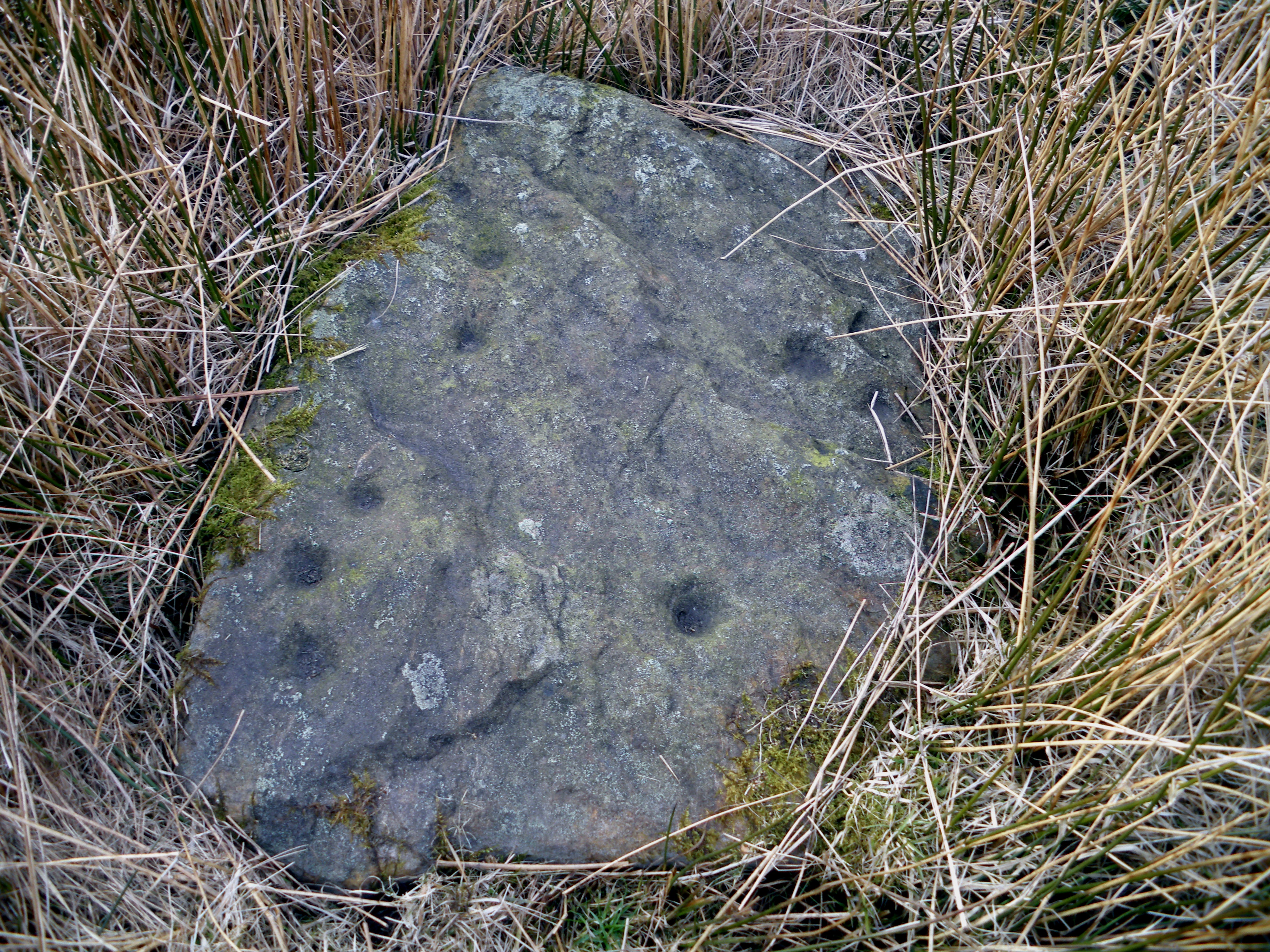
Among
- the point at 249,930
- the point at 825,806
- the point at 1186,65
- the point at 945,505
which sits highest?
the point at 1186,65

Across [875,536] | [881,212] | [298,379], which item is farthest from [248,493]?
[881,212]

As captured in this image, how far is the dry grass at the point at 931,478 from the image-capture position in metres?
1.44

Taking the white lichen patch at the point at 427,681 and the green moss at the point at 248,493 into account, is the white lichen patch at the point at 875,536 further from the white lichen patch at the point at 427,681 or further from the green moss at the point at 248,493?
the green moss at the point at 248,493

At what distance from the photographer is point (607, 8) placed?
2.58 m

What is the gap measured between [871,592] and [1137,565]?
0.54 meters

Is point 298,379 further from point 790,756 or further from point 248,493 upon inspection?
point 790,756

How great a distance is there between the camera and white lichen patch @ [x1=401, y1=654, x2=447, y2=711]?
163cm

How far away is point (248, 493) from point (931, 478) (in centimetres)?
154

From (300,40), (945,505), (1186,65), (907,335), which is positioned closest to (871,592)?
(945,505)

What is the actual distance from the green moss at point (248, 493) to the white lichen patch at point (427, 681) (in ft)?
1.43

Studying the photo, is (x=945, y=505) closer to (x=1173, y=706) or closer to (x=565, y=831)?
(x=1173, y=706)

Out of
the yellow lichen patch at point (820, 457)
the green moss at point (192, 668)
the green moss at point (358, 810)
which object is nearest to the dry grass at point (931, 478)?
the green moss at point (192, 668)

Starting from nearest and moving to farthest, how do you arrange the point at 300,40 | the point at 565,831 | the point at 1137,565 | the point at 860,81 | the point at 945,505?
the point at 565,831 < the point at 1137,565 < the point at 945,505 < the point at 300,40 < the point at 860,81

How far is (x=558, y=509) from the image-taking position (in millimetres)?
1852
